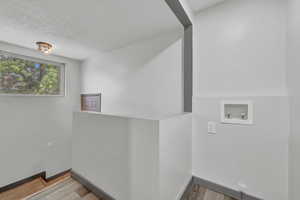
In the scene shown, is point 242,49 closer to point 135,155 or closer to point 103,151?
point 135,155

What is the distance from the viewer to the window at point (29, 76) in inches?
105

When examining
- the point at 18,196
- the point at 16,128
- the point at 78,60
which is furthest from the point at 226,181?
the point at 78,60

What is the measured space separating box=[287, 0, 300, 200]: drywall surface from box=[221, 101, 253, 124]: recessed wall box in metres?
0.32

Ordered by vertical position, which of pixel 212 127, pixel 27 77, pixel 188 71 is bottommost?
pixel 212 127

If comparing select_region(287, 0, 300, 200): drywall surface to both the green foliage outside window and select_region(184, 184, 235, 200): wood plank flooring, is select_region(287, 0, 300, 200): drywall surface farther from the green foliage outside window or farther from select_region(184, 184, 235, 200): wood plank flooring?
the green foliage outside window

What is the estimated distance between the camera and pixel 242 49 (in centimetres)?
147

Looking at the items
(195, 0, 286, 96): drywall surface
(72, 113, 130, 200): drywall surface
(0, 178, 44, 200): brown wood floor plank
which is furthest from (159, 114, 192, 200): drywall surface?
(0, 178, 44, 200): brown wood floor plank

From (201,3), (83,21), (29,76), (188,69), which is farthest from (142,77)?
(29,76)

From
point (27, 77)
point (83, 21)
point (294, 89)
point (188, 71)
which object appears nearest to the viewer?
point (294, 89)

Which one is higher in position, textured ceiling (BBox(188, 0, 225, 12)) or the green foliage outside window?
textured ceiling (BBox(188, 0, 225, 12))

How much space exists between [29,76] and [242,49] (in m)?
4.28

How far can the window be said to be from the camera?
2.67 metres

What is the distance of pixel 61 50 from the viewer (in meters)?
3.06

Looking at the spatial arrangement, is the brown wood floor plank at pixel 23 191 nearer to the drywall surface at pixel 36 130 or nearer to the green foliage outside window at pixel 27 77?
the drywall surface at pixel 36 130
